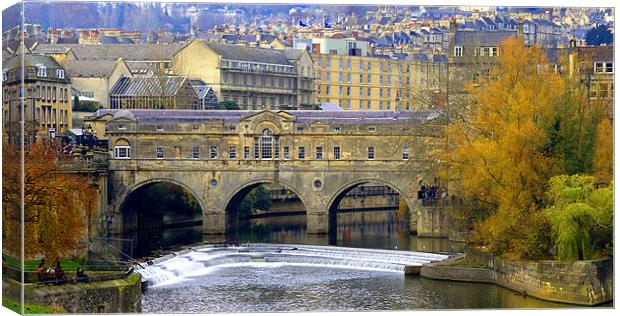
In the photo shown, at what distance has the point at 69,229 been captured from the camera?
4991 cm

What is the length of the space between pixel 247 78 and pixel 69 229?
140 ft

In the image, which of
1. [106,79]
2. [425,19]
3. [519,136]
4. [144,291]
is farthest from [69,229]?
[425,19]

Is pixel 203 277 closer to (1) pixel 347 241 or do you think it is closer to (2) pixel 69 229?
(2) pixel 69 229

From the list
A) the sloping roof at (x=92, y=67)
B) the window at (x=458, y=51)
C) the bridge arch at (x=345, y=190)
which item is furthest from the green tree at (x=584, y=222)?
the sloping roof at (x=92, y=67)

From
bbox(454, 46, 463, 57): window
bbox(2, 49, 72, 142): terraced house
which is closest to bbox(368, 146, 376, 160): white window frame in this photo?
bbox(454, 46, 463, 57): window

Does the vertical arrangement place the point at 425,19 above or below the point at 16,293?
above

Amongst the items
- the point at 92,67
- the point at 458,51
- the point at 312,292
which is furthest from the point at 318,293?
the point at 92,67

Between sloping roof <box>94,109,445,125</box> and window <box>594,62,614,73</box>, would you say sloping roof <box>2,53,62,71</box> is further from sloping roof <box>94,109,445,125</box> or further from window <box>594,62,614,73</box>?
window <box>594,62,614,73</box>

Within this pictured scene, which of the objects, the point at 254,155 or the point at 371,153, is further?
the point at 254,155

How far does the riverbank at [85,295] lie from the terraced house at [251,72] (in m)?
40.2

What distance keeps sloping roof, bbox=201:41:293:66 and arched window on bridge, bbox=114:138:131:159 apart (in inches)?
628

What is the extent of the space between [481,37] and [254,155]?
11924 mm

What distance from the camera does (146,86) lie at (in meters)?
83.4

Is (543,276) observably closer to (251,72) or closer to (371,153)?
(371,153)
